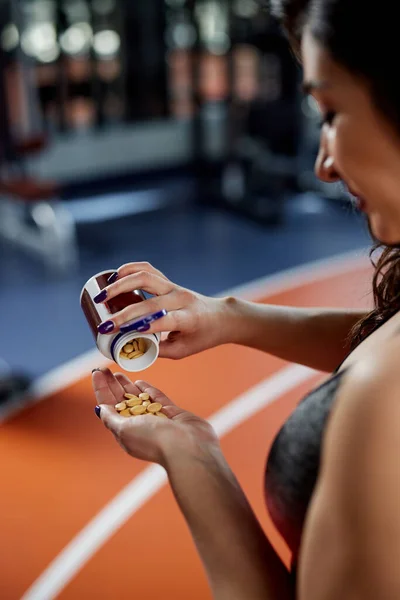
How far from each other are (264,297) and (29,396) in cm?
143

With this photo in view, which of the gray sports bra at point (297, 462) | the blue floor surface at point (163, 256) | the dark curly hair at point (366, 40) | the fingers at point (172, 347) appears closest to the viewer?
the dark curly hair at point (366, 40)

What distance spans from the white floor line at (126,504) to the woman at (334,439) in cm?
89

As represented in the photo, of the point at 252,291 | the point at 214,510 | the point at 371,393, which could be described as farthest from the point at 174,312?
the point at 252,291

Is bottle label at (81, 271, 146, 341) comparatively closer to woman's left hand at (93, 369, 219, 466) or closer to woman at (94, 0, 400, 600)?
woman at (94, 0, 400, 600)

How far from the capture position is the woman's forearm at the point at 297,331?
1.24 m

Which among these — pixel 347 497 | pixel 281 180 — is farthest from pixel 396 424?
pixel 281 180

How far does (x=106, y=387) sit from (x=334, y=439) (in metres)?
0.44

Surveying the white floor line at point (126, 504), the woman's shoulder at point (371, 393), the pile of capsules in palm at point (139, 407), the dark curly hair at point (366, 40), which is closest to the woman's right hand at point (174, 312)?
the pile of capsules in palm at point (139, 407)

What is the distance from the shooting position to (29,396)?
2.72m

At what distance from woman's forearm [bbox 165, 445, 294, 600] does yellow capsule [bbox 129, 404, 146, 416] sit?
103mm

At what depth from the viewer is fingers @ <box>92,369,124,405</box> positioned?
1.04 metres

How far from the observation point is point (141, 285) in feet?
3.51

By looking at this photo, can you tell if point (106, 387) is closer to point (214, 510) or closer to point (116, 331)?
point (116, 331)

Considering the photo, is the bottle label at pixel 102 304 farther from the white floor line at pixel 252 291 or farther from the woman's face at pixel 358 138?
the white floor line at pixel 252 291
